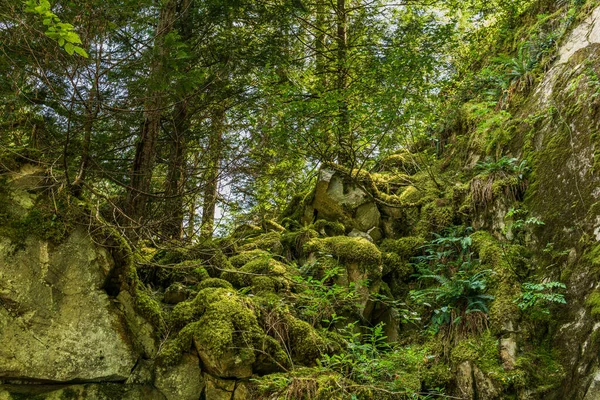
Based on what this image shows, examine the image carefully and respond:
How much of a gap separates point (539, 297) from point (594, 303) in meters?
0.59

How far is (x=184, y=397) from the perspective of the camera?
4.13 metres

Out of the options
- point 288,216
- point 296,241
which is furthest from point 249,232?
point 296,241

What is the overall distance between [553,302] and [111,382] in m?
4.58

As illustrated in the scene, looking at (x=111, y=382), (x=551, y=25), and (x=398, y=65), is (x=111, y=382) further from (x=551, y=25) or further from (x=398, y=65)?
(x=551, y=25)

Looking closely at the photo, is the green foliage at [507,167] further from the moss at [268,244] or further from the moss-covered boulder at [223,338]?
the moss-covered boulder at [223,338]

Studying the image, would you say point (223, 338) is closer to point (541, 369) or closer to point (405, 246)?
point (541, 369)

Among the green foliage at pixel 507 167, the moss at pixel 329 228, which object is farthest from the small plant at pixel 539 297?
the moss at pixel 329 228

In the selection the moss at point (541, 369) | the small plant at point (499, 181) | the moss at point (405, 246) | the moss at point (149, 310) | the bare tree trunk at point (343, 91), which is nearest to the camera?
the moss at point (541, 369)

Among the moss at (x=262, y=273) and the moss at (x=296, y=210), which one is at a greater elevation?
the moss at (x=296, y=210)

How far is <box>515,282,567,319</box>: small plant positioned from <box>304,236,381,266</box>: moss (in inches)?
84.8

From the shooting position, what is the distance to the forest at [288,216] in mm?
3980

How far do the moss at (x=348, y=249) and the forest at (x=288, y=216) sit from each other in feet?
0.12

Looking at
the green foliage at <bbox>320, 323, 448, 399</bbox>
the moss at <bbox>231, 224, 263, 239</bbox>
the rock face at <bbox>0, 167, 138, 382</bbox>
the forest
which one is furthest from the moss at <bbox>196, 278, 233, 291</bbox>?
the moss at <bbox>231, 224, 263, 239</bbox>

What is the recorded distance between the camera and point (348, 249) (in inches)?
257
